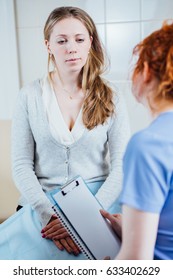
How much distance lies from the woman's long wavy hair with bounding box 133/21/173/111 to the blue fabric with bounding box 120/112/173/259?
0.05 m

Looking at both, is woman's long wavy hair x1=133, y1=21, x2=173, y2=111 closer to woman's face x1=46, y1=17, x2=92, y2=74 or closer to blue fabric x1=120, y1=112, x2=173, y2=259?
blue fabric x1=120, y1=112, x2=173, y2=259

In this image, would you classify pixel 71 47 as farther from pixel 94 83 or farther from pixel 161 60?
pixel 161 60

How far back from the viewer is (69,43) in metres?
0.66

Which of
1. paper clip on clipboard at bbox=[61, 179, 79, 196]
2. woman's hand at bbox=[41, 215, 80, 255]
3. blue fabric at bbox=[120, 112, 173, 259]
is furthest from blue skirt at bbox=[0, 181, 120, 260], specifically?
blue fabric at bbox=[120, 112, 173, 259]

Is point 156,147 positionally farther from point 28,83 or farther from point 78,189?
point 28,83

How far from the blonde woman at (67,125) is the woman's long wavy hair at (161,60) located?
27cm

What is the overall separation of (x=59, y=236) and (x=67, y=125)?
0.24 meters

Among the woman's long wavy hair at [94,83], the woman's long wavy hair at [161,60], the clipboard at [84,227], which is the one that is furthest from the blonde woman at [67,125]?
the woman's long wavy hair at [161,60]

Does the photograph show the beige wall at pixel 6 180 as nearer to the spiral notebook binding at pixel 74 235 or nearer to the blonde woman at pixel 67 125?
the blonde woman at pixel 67 125

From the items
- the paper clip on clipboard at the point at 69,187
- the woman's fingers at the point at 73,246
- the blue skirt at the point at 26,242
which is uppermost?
the paper clip on clipboard at the point at 69,187

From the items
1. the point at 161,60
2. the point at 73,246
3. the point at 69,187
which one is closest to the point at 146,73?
the point at 161,60

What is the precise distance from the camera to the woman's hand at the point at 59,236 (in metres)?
0.63

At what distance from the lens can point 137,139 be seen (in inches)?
15.1

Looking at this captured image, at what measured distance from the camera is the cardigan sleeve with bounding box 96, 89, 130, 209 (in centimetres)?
73
